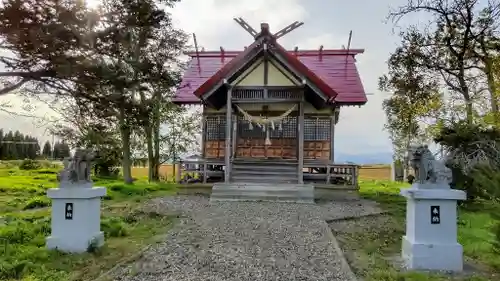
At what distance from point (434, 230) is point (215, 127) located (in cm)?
1169

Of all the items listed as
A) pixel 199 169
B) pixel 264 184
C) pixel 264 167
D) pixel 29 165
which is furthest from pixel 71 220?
pixel 29 165

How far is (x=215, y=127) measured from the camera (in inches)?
662

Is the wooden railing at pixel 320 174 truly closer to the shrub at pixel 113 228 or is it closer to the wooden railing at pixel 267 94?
the wooden railing at pixel 267 94

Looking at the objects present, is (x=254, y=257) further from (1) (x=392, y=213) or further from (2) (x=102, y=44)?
(1) (x=392, y=213)

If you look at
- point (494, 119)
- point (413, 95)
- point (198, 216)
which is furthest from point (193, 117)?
point (494, 119)

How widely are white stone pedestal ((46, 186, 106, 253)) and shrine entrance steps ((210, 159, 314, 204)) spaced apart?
6095 mm

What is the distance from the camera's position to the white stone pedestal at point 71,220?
21.0 ft

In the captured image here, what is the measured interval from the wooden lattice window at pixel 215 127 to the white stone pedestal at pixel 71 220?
33.9 feet

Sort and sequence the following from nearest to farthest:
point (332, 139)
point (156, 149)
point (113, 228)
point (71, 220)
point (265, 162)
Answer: point (71, 220)
point (113, 228)
point (265, 162)
point (332, 139)
point (156, 149)

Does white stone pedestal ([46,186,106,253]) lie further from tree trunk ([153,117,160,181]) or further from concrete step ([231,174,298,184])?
tree trunk ([153,117,160,181])

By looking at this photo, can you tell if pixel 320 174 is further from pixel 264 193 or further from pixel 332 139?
pixel 264 193

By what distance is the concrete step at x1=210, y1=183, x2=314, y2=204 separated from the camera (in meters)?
12.3

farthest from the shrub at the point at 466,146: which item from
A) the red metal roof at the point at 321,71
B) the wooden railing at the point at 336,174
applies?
the red metal roof at the point at 321,71

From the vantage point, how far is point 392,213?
438 inches
